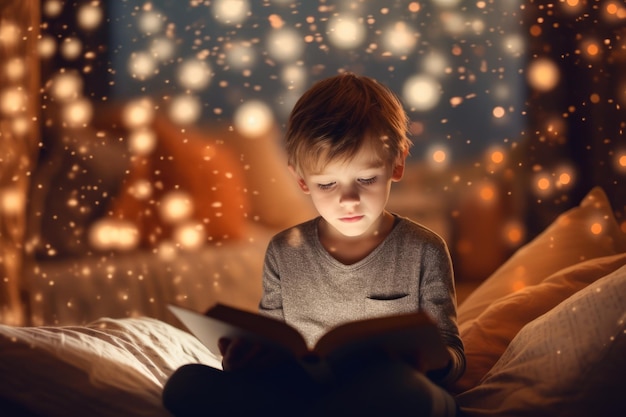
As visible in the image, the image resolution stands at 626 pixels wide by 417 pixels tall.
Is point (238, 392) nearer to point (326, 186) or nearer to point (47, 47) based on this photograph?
point (326, 186)

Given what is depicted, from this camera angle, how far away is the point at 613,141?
1916 mm

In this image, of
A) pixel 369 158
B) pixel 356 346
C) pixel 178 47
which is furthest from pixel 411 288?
pixel 178 47

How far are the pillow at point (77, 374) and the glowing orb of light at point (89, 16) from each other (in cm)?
96

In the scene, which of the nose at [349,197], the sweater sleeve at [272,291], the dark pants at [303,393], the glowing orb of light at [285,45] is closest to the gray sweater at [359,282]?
the sweater sleeve at [272,291]

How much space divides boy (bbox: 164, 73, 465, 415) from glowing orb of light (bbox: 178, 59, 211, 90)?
2.78ft

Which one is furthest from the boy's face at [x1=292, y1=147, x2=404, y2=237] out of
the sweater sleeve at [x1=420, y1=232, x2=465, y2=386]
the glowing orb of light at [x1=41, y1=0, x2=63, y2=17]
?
the glowing orb of light at [x1=41, y1=0, x2=63, y2=17]

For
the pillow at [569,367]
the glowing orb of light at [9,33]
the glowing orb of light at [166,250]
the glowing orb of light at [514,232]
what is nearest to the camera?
the pillow at [569,367]

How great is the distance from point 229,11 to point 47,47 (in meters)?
0.48

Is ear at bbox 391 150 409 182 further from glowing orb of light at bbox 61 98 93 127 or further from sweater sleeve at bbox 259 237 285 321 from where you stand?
glowing orb of light at bbox 61 98 93 127

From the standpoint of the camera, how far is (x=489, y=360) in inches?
53.4

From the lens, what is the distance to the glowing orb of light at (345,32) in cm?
205

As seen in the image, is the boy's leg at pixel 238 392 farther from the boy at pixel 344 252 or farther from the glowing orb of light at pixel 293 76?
the glowing orb of light at pixel 293 76

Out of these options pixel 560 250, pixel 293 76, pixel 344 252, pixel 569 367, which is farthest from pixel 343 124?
pixel 293 76

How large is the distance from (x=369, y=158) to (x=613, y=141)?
1004 mm
